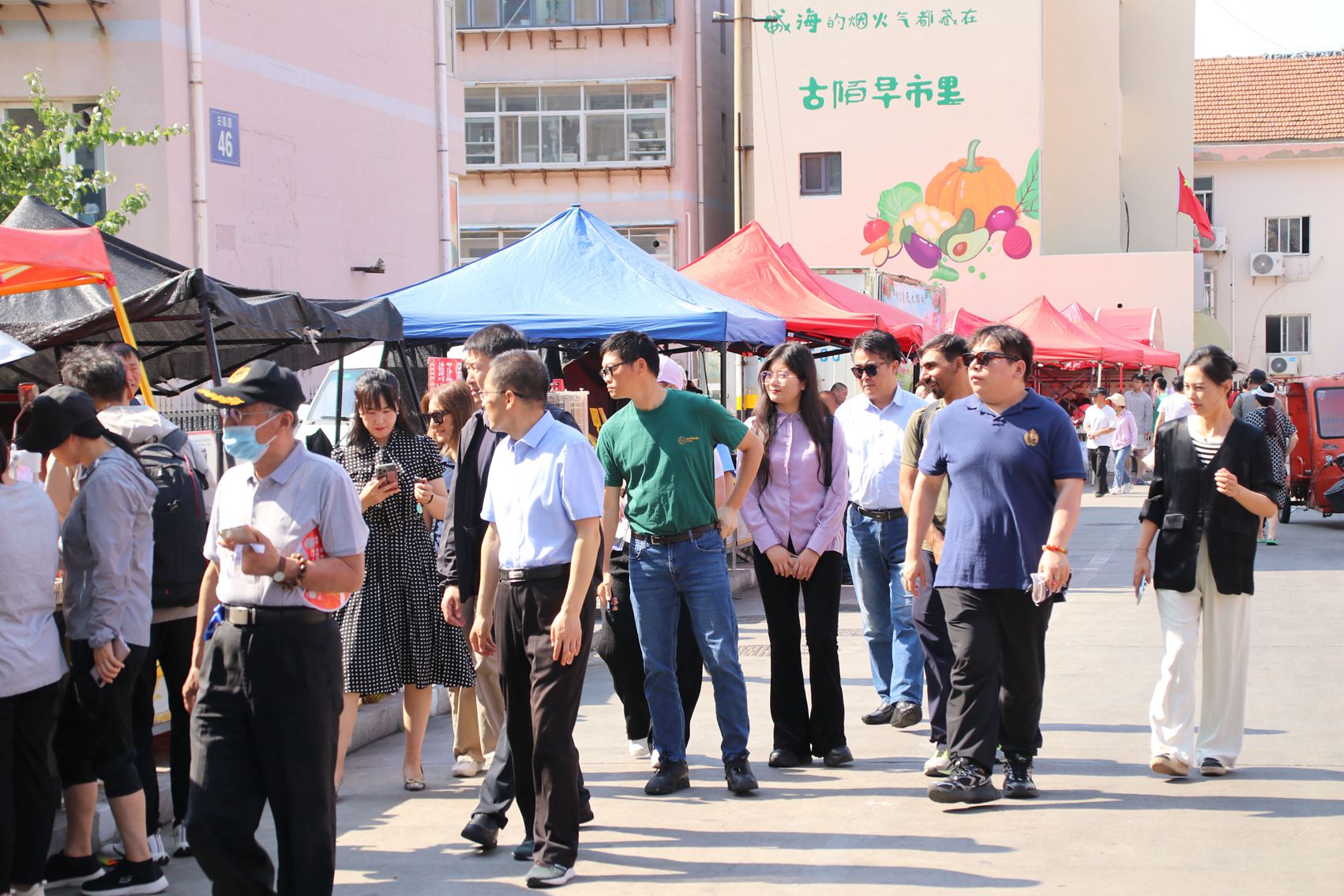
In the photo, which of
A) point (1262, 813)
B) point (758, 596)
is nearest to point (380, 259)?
point (758, 596)

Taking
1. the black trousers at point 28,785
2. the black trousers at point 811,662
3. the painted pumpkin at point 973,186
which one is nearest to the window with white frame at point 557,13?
the painted pumpkin at point 973,186

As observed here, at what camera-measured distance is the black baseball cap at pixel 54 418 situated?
16.4 ft

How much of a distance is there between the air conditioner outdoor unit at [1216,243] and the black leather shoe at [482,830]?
44.9m

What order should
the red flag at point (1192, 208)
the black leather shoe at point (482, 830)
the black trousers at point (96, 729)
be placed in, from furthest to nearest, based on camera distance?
1. the red flag at point (1192, 208)
2. the black leather shoe at point (482, 830)
3. the black trousers at point (96, 729)

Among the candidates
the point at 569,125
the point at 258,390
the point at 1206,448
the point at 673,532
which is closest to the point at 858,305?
the point at 1206,448

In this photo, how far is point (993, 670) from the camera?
→ 20.0ft

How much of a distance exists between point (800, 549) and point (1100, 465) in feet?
63.3

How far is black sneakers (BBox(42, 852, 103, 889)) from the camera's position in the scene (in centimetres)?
530

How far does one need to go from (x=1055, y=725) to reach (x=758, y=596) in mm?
5776

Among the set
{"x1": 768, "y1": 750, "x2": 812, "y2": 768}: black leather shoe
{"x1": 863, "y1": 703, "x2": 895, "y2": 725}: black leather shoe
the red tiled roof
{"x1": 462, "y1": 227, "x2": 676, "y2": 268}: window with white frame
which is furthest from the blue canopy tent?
the red tiled roof

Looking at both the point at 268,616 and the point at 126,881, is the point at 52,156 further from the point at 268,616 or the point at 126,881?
the point at 268,616

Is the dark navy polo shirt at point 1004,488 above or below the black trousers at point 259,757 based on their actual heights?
above

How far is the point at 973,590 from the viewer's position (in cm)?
610

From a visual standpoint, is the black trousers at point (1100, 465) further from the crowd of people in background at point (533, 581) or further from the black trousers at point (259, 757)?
the black trousers at point (259, 757)
